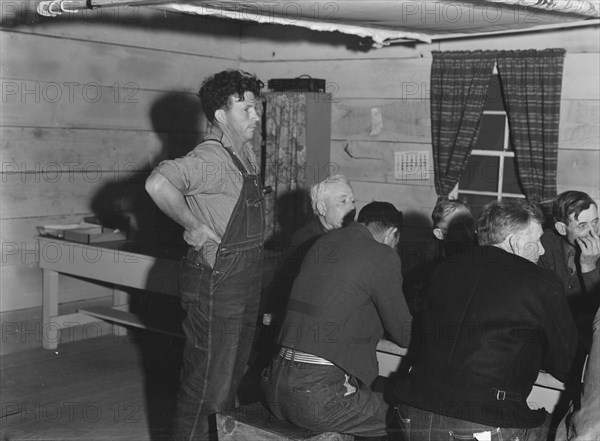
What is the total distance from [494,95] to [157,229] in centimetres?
300

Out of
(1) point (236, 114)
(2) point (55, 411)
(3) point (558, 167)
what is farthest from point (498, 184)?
(2) point (55, 411)

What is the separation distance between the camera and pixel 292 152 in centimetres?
730

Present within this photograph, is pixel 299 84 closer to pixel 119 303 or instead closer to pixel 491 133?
pixel 491 133

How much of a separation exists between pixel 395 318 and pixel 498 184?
11.5 ft

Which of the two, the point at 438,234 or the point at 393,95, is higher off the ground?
the point at 393,95

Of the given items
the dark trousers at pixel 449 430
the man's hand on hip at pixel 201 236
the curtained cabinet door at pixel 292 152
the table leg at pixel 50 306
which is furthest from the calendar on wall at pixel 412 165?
the dark trousers at pixel 449 430

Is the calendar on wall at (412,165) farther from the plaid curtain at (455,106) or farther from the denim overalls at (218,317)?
the denim overalls at (218,317)

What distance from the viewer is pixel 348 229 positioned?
3688mm

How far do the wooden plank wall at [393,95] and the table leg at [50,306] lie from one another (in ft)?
8.89

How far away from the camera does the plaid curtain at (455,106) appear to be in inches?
256

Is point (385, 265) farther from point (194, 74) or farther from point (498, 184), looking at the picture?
point (194, 74)

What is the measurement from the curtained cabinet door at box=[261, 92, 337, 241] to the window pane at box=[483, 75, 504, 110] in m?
1.53

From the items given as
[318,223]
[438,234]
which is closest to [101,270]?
[318,223]

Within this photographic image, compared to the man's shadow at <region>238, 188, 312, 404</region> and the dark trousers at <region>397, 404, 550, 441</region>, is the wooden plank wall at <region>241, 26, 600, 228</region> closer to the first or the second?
the man's shadow at <region>238, 188, 312, 404</region>
